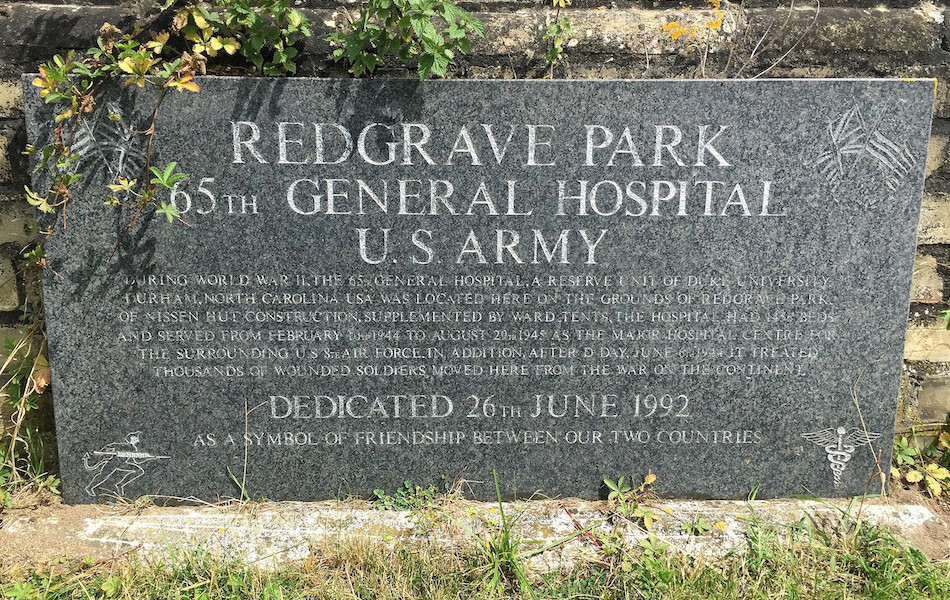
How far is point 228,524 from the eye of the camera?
2447 mm

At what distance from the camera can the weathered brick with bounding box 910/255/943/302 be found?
2.69m

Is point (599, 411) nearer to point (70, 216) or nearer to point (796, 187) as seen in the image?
point (796, 187)

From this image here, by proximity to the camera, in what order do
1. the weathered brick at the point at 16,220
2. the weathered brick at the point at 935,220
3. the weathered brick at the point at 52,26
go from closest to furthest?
the weathered brick at the point at 52,26 → the weathered brick at the point at 16,220 → the weathered brick at the point at 935,220

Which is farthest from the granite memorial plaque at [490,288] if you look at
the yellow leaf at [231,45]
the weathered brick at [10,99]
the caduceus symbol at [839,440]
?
the weathered brick at [10,99]

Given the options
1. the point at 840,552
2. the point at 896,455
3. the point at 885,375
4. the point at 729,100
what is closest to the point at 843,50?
the point at 729,100

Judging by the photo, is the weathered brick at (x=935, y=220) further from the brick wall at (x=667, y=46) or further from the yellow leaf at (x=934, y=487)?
the yellow leaf at (x=934, y=487)

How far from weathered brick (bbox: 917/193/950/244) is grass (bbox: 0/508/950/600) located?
1.13 meters

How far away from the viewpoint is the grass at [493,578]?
2131mm

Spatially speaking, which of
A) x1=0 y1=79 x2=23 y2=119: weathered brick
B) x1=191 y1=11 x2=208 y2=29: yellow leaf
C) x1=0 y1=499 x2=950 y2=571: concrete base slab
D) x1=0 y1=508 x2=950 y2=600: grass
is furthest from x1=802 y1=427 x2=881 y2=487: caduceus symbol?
x1=0 y1=79 x2=23 y2=119: weathered brick

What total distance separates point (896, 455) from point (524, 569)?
5.26 feet

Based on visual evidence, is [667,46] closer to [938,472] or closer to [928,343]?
[928,343]

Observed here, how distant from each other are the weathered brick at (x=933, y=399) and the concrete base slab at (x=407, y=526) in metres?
0.42

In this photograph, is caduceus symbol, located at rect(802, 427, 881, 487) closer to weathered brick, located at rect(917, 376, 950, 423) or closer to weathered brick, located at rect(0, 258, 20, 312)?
weathered brick, located at rect(917, 376, 950, 423)

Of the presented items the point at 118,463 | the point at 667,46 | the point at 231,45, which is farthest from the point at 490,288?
the point at 118,463
